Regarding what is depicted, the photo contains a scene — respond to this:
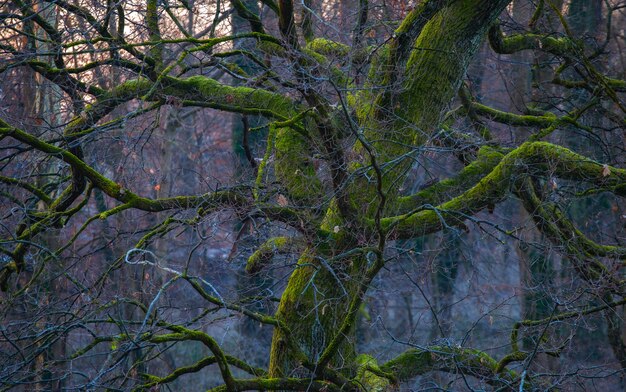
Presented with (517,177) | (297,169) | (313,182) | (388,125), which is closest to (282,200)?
(313,182)

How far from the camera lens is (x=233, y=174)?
21.5ft

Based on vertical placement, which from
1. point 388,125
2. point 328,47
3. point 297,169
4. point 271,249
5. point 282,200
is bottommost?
point 271,249

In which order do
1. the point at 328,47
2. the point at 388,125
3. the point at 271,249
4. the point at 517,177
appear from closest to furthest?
the point at 388,125, the point at 517,177, the point at 271,249, the point at 328,47

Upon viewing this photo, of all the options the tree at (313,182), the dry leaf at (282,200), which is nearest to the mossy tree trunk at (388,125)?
the tree at (313,182)

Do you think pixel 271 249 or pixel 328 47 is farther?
pixel 328 47

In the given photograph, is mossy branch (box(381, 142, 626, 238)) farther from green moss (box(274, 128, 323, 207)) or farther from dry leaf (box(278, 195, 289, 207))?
dry leaf (box(278, 195, 289, 207))

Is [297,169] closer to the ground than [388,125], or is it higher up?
closer to the ground

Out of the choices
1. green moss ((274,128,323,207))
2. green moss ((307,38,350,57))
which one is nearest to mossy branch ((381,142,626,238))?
green moss ((274,128,323,207))

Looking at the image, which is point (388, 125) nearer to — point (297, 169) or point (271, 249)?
point (297, 169)

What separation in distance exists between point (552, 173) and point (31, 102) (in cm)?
706

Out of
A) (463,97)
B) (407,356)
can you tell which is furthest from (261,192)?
(463,97)

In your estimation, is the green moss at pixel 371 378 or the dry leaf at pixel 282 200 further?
the dry leaf at pixel 282 200

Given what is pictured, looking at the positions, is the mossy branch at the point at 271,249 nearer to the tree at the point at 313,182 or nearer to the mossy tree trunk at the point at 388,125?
the tree at the point at 313,182

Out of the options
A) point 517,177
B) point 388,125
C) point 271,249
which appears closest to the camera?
point 388,125
